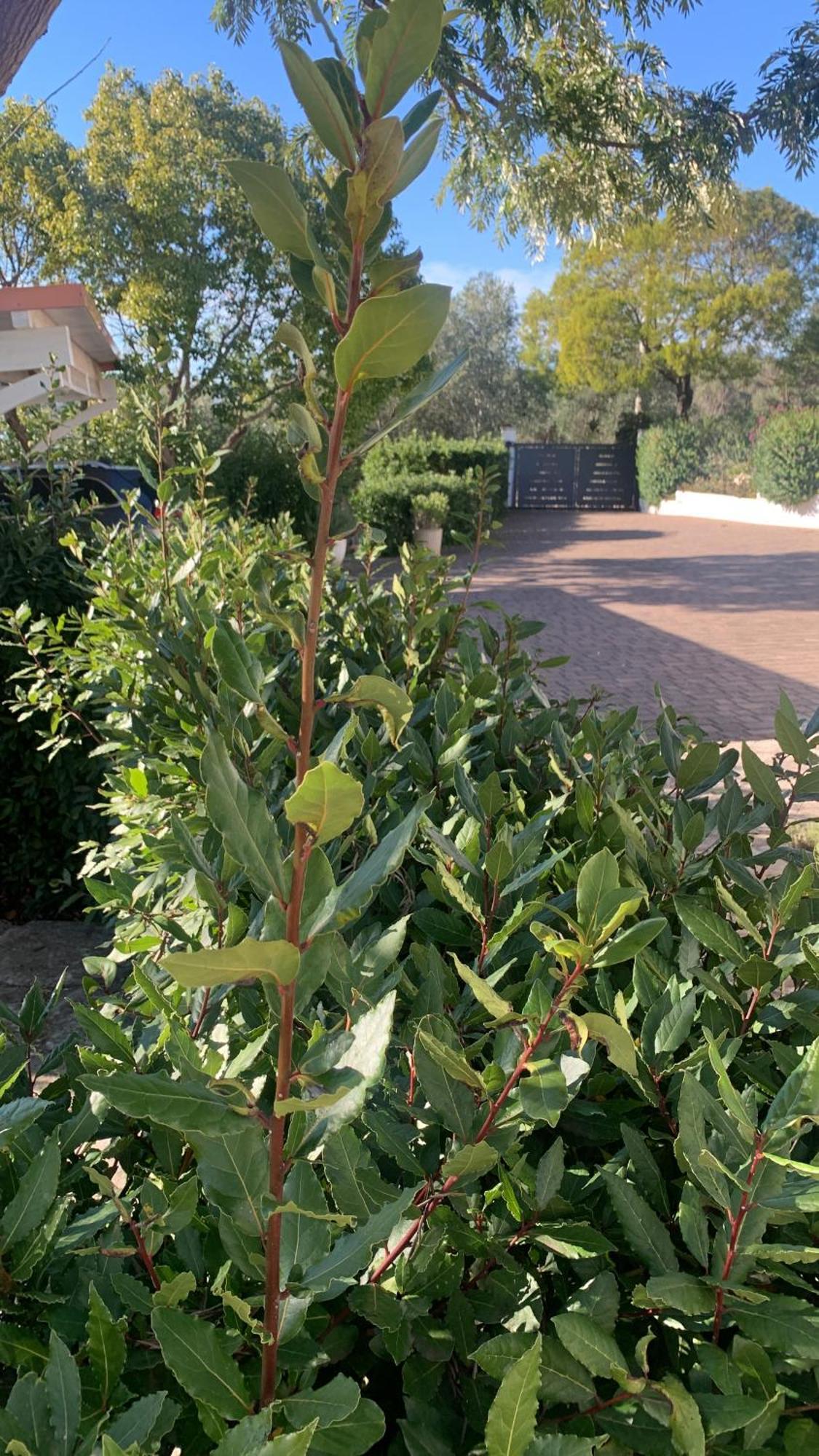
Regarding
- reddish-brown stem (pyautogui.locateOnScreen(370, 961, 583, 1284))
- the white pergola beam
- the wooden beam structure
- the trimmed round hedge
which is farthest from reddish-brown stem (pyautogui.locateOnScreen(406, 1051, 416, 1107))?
the trimmed round hedge

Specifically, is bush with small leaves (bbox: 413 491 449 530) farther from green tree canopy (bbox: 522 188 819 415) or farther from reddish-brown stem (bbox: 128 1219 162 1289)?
green tree canopy (bbox: 522 188 819 415)

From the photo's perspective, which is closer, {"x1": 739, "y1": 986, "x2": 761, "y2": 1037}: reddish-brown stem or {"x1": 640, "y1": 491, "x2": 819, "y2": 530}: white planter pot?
{"x1": 739, "y1": 986, "x2": 761, "y2": 1037}: reddish-brown stem

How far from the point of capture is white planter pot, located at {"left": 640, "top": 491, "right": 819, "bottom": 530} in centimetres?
2736

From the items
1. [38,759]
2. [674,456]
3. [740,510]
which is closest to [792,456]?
[740,510]

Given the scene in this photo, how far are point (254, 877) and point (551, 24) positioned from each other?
43.7 feet

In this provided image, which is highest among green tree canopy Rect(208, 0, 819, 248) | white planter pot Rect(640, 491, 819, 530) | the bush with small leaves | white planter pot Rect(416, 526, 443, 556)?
green tree canopy Rect(208, 0, 819, 248)

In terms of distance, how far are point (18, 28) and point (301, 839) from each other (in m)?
3.40

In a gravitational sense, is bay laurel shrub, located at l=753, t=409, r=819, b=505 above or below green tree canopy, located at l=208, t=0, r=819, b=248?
below

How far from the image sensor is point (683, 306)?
121ft

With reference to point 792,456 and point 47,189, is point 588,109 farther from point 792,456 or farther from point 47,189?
point 792,456

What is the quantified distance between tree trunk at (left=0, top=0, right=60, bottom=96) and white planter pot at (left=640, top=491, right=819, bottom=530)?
26.8 m

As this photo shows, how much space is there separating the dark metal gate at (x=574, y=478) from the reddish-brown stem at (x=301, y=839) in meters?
34.9

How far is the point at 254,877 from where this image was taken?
61cm

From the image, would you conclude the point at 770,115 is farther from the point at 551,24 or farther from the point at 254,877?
the point at 254,877
